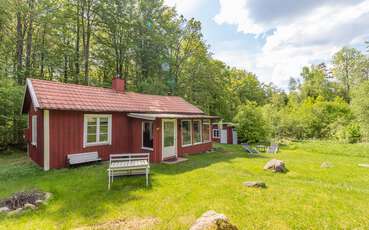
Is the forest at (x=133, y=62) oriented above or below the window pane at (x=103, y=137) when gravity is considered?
above

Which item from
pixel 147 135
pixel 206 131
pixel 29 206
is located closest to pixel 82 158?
pixel 147 135

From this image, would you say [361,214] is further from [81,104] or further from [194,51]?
Answer: [194,51]

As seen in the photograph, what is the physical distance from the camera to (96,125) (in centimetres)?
831

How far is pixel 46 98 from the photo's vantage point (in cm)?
709

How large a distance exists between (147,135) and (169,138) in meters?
1.10

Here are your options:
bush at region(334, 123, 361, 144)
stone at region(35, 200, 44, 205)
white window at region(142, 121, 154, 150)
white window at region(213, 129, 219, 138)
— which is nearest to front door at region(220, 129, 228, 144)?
white window at region(213, 129, 219, 138)

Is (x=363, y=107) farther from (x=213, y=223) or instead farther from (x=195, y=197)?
(x=213, y=223)

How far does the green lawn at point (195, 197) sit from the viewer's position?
357 cm

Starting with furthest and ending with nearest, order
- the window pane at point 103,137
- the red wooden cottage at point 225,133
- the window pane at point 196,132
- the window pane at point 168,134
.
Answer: the red wooden cottage at point 225,133 → the window pane at point 196,132 → the window pane at point 168,134 → the window pane at point 103,137

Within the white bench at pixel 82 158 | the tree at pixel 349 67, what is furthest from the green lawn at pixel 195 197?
the tree at pixel 349 67

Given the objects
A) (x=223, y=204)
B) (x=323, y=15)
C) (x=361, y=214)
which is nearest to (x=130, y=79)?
(x=323, y=15)

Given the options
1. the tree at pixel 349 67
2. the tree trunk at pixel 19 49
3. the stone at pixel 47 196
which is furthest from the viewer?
the tree at pixel 349 67

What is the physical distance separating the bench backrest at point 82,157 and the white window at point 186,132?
4.51m

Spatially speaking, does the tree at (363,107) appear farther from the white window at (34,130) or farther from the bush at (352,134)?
the white window at (34,130)
